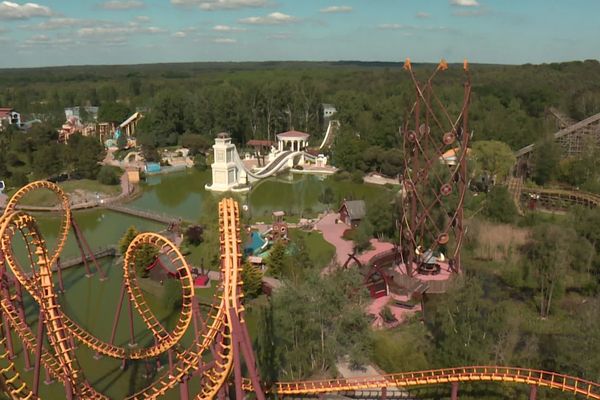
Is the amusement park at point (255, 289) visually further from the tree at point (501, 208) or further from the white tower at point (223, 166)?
Result: the white tower at point (223, 166)

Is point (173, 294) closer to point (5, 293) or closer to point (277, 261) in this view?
→ point (277, 261)

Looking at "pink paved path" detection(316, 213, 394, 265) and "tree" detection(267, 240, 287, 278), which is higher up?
"tree" detection(267, 240, 287, 278)

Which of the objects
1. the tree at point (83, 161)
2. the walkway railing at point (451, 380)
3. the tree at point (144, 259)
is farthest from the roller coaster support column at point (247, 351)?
the tree at point (83, 161)

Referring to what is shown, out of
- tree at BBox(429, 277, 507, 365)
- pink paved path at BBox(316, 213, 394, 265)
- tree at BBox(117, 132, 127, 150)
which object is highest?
tree at BBox(429, 277, 507, 365)

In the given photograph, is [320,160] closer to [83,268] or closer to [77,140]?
[77,140]

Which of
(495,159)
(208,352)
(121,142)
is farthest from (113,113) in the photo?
(208,352)

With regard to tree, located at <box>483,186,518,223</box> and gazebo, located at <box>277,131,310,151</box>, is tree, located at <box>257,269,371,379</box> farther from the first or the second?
gazebo, located at <box>277,131,310,151</box>

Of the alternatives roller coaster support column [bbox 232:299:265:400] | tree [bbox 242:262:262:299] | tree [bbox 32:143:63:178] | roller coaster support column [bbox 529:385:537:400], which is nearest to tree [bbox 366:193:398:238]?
tree [bbox 242:262:262:299]

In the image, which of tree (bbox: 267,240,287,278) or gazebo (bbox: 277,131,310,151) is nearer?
tree (bbox: 267,240,287,278)

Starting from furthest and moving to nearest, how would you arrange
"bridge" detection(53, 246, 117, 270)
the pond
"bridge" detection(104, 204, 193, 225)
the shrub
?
the pond → "bridge" detection(104, 204, 193, 225) → "bridge" detection(53, 246, 117, 270) → the shrub
